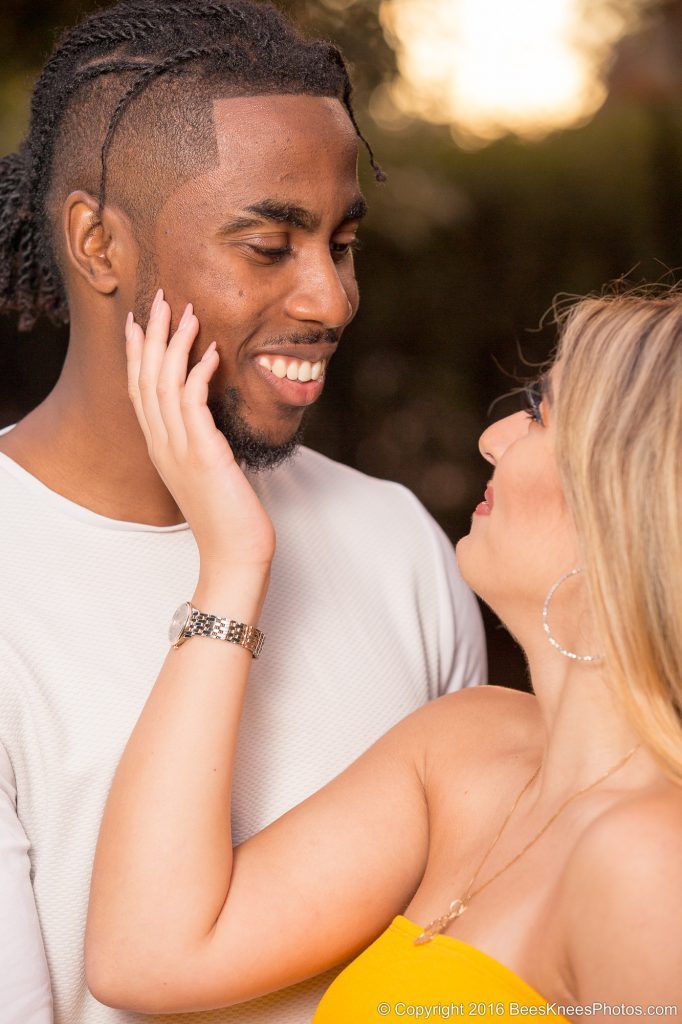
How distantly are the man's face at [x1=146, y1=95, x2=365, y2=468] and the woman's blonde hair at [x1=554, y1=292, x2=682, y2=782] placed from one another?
54 centimetres

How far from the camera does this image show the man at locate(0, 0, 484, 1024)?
67.4 inches

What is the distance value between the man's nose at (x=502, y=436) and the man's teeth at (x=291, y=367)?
34cm

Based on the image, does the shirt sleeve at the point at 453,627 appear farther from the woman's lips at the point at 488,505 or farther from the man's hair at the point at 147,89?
the man's hair at the point at 147,89

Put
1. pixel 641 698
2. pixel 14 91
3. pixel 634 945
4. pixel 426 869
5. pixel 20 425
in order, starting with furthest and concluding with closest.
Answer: pixel 14 91, pixel 20 425, pixel 426 869, pixel 641 698, pixel 634 945

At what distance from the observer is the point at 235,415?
1.87 meters

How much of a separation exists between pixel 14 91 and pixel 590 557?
2.91 meters

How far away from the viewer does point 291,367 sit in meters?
1.88

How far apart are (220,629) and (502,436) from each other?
48 centimetres

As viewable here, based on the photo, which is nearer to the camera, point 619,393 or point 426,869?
point 619,393

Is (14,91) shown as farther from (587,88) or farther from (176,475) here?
→ (176,475)

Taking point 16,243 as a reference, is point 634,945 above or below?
below

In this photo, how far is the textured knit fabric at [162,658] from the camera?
169 centimetres

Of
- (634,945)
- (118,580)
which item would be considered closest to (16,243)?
(118,580)

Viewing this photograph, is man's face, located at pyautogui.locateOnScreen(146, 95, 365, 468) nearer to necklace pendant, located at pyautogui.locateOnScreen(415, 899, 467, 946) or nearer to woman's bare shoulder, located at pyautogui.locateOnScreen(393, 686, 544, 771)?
woman's bare shoulder, located at pyautogui.locateOnScreen(393, 686, 544, 771)
